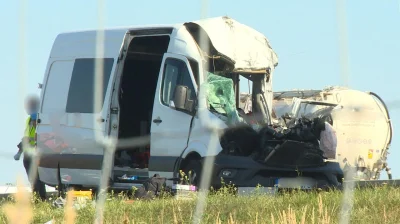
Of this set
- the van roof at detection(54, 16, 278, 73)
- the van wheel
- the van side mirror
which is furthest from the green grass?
the van roof at detection(54, 16, 278, 73)

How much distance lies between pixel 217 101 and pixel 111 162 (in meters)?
1.63

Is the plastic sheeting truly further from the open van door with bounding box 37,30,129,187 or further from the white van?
the open van door with bounding box 37,30,129,187

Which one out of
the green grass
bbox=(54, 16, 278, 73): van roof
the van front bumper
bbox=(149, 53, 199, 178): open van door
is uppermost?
bbox=(54, 16, 278, 73): van roof

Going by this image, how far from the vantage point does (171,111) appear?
10898 mm

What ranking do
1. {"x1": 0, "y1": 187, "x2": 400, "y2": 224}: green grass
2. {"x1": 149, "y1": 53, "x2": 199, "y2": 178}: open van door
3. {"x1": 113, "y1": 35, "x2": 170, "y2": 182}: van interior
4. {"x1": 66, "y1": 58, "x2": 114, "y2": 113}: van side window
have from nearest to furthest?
{"x1": 0, "y1": 187, "x2": 400, "y2": 224}: green grass < {"x1": 149, "y1": 53, "x2": 199, "y2": 178}: open van door < {"x1": 66, "y1": 58, "x2": 114, "y2": 113}: van side window < {"x1": 113, "y1": 35, "x2": 170, "y2": 182}: van interior

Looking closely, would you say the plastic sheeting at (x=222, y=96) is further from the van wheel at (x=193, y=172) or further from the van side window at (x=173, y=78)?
the van wheel at (x=193, y=172)

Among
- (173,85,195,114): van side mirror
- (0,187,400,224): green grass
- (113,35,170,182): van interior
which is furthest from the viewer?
(113,35,170,182): van interior

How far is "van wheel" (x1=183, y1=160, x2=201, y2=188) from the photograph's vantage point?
10.6m

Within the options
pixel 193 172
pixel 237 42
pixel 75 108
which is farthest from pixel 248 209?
pixel 75 108

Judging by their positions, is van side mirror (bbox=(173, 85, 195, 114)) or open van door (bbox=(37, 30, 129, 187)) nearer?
van side mirror (bbox=(173, 85, 195, 114))

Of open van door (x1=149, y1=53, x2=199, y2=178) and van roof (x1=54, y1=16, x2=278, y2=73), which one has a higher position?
van roof (x1=54, y1=16, x2=278, y2=73)

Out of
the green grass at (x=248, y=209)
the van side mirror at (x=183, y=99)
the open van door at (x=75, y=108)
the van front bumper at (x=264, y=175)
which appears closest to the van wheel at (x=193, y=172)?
the van front bumper at (x=264, y=175)

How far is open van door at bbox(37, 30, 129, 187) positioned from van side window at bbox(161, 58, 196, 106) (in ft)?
2.41

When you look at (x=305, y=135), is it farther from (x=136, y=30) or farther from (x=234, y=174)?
(x=136, y=30)
